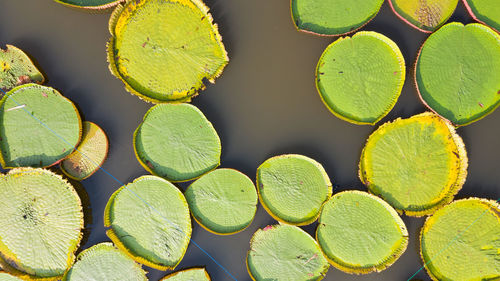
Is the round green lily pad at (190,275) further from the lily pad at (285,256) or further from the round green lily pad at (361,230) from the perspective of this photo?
the round green lily pad at (361,230)

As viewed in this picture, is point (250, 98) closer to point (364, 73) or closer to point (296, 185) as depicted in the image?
point (296, 185)

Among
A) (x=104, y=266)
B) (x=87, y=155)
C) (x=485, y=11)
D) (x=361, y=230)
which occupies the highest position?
(x=485, y=11)

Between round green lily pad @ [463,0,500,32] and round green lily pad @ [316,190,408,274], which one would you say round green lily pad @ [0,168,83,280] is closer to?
round green lily pad @ [316,190,408,274]

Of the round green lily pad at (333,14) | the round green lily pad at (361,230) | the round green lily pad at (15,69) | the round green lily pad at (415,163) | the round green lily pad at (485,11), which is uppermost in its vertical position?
the round green lily pad at (485,11)

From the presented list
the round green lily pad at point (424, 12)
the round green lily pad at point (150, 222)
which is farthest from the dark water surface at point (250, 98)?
the round green lily pad at point (424, 12)

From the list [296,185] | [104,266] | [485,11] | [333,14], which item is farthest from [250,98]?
[485,11]

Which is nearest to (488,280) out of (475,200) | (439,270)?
(439,270)
